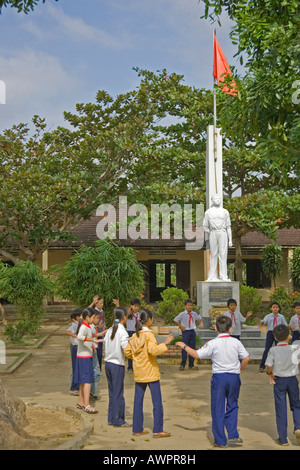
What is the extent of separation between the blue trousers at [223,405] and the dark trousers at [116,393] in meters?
1.49

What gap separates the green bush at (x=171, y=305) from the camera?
1820 centimetres

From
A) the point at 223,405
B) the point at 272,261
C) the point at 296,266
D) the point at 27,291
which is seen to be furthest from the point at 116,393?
the point at 296,266

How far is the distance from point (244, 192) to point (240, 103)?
46.3 feet

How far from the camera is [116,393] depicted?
7281mm

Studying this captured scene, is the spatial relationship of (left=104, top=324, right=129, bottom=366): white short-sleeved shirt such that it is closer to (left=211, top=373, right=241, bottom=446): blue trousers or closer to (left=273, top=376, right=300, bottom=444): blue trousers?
(left=211, top=373, right=241, bottom=446): blue trousers

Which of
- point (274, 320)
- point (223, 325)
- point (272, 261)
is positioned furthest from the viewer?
point (272, 261)

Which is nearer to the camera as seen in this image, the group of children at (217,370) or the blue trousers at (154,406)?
the group of children at (217,370)

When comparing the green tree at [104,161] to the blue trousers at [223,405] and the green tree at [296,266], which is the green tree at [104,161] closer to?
the green tree at [296,266]

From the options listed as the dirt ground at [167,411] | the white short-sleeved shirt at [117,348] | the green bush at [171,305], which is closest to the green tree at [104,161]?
the green bush at [171,305]

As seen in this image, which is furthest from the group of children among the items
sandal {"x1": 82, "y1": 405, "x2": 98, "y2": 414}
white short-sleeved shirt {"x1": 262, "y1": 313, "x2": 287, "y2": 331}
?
white short-sleeved shirt {"x1": 262, "y1": 313, "x2": 287, "y2": 331}

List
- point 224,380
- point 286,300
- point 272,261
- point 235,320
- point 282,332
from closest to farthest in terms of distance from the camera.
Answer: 1. point 224,380
2. point 282,332
3. point 235,320
4. point 286,300
5. point 272,261

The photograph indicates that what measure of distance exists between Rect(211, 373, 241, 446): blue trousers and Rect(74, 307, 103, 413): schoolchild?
2276mm

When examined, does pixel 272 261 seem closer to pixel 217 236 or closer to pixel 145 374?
pixel 217 236

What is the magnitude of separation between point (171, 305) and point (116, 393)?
37.1 feet
